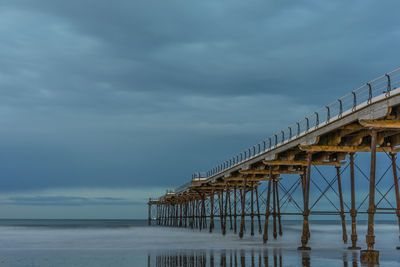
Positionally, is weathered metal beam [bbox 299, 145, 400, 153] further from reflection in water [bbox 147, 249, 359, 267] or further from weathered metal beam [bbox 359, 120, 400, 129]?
weathered metal beam [bbox 359, 120, 400, 129]

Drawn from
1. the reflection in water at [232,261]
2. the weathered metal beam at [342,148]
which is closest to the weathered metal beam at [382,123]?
the reflection in water at [232,261]

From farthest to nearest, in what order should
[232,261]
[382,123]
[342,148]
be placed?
1. [342,148]
2. [232,261]
3. [382,123]

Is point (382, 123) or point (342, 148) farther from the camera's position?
point (342, 148)

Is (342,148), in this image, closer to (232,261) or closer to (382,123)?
(382,123)

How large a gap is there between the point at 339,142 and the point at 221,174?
25.7 m

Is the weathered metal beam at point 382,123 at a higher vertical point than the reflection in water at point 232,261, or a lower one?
higher

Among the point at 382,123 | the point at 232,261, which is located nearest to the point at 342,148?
the point at 382,123

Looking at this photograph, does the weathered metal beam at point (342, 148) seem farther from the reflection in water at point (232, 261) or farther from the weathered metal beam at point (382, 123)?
the weathered metal beam at point (382, 123)

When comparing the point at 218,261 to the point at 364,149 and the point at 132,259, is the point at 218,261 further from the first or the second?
the point at 364,149

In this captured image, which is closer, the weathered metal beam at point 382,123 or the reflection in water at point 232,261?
the weathered metal beam at point 382,123

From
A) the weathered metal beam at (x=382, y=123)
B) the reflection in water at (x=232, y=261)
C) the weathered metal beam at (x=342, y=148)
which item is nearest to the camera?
the weathered metal beam at (x=382, y=123)

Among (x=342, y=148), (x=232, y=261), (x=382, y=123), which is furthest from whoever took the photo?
(x=342, y=148)

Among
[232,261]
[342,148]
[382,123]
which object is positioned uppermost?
[382,123]

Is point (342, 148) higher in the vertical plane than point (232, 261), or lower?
higher
